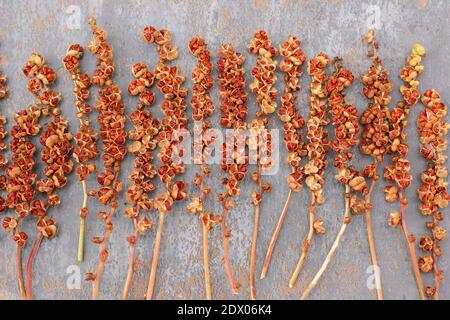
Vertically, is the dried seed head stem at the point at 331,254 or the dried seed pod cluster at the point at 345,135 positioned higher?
the dried seed pod cluster at the point at 345,135

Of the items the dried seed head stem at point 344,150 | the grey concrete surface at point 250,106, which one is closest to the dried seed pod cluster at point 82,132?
the grey concrete surface at point 250,106

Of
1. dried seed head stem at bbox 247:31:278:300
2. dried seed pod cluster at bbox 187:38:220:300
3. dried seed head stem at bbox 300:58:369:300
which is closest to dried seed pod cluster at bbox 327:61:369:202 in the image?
dried seed head stem at bbox 300:58:369:300

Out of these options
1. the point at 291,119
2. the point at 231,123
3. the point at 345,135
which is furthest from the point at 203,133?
the point at 345,135

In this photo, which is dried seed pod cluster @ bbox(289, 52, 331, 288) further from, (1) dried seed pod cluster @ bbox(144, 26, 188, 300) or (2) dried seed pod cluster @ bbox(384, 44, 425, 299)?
(1) dried seed pod cluster @ bbox(144, 26, 188, 300)

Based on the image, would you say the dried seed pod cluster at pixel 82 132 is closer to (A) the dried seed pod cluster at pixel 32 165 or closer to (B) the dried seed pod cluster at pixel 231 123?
(A) the dried seed pod cluster at pixel 32 165

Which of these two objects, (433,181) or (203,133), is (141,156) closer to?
(203,133)

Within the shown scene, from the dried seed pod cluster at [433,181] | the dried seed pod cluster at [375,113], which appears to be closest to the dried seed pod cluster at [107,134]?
the dried seed pod cluster at [375,113]
